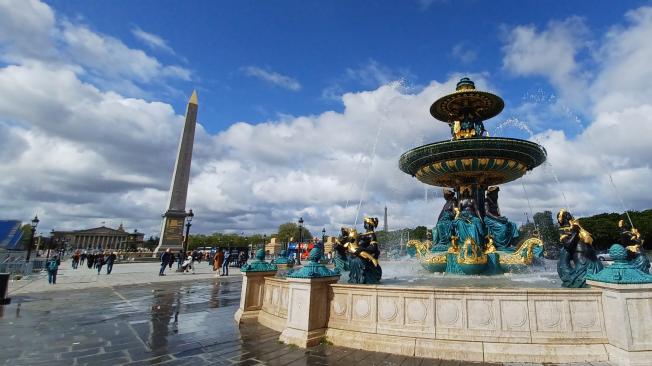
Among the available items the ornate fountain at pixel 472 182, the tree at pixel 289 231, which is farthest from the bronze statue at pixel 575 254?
the tree at pixel 289 231

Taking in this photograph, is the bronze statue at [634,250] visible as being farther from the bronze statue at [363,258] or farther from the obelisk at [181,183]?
the obelisk at [181,183]

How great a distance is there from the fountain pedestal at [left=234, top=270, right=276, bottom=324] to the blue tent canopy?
36.8 metres

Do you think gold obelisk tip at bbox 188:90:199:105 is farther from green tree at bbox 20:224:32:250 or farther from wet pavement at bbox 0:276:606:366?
wet pavement at bbox 0:276:606:366

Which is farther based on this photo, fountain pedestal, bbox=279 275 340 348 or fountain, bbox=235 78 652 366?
fountain pedestal, bbox=279 275 340 348

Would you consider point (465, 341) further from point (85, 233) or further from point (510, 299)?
point (85, 233)

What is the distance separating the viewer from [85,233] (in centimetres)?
13562

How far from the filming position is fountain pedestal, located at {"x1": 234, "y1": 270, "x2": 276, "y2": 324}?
7938mm

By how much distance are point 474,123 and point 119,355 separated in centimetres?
1558

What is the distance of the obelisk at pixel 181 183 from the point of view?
1647 inches

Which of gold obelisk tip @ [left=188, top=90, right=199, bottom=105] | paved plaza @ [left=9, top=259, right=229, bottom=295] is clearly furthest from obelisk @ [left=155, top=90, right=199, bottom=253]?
paved plaza @ [left=9, top=259, right=229, bottom=295]

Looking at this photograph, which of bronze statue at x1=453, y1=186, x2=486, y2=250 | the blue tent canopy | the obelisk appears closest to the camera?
bronze statue at x1=453, y1=186, x2=486, y2=250

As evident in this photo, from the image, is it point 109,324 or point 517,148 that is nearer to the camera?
point 109,324

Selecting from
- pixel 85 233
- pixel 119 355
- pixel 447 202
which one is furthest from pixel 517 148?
pixel 85 233

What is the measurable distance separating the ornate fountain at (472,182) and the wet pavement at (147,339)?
8.05m
